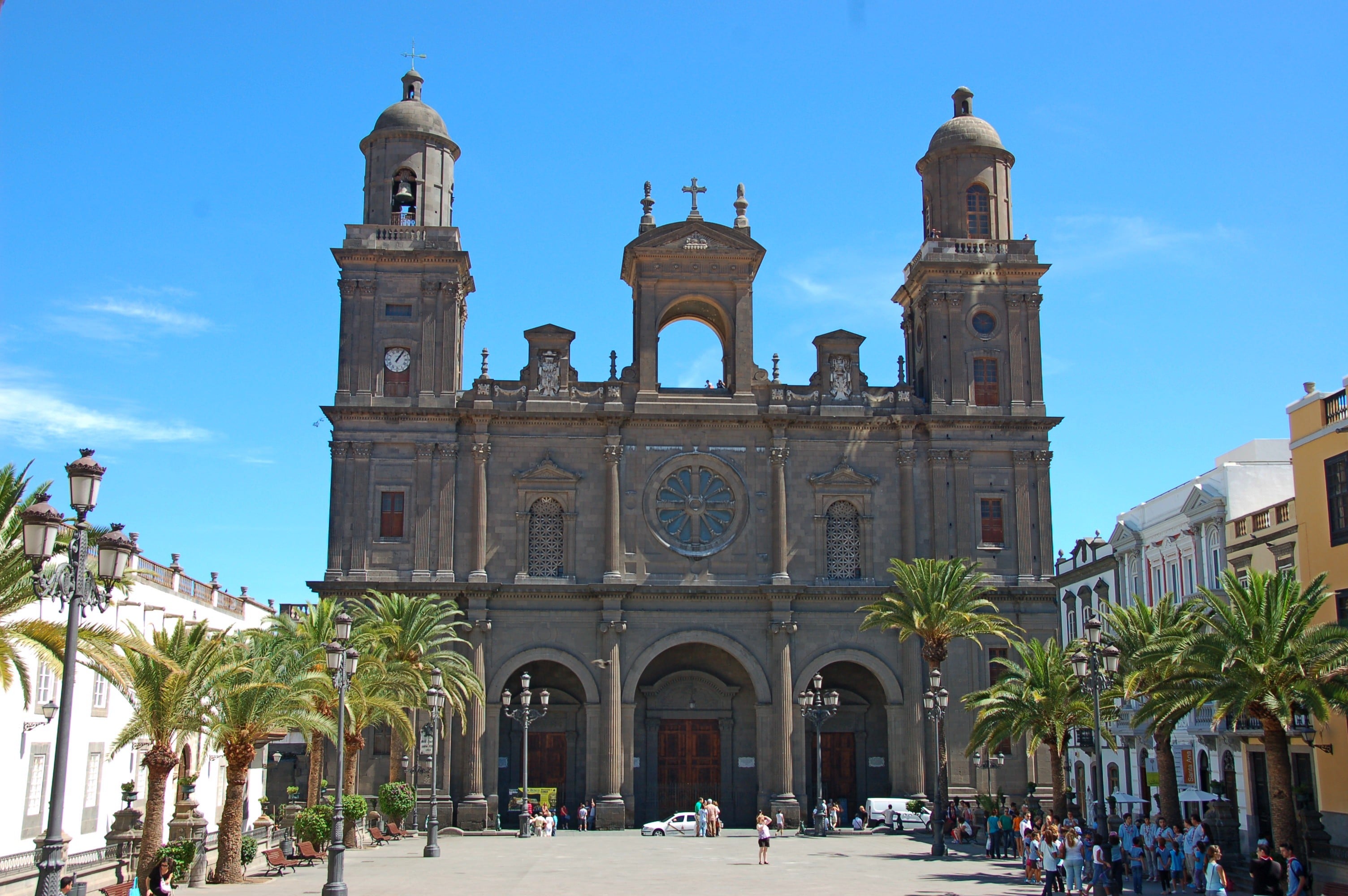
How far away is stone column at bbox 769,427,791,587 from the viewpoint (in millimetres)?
52125

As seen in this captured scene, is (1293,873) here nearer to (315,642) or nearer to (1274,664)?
(1274,664)

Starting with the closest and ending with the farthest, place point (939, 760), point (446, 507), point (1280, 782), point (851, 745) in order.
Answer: point (1280, 782) < point (939, 760) < point (446, 507) < point (851, 745)

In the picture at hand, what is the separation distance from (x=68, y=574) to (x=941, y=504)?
40809mm

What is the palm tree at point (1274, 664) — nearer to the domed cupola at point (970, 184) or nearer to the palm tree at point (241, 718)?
the palm tree at point (241, 718)

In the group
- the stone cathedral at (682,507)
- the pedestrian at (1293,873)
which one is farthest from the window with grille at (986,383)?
the pedestrian at (1293,873)

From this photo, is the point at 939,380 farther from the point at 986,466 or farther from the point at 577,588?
the point at 577,588

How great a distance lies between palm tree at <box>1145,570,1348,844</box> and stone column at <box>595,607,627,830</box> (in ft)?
78.8

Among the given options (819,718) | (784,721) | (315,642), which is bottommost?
(784,721)

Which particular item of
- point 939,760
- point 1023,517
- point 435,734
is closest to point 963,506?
point 1023,517

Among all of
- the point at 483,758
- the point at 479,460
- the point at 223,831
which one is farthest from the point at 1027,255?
the point at 223,831

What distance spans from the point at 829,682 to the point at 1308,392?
2277 cm

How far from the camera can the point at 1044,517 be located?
53000 millimetres

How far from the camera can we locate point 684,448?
53344 millimetres

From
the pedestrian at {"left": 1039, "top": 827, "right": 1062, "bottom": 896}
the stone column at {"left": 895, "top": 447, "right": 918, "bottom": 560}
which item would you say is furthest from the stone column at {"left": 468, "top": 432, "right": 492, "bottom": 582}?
the pedestrian at {"left": 1039, "top": 827, "right": 1062, "bottom": 896}
